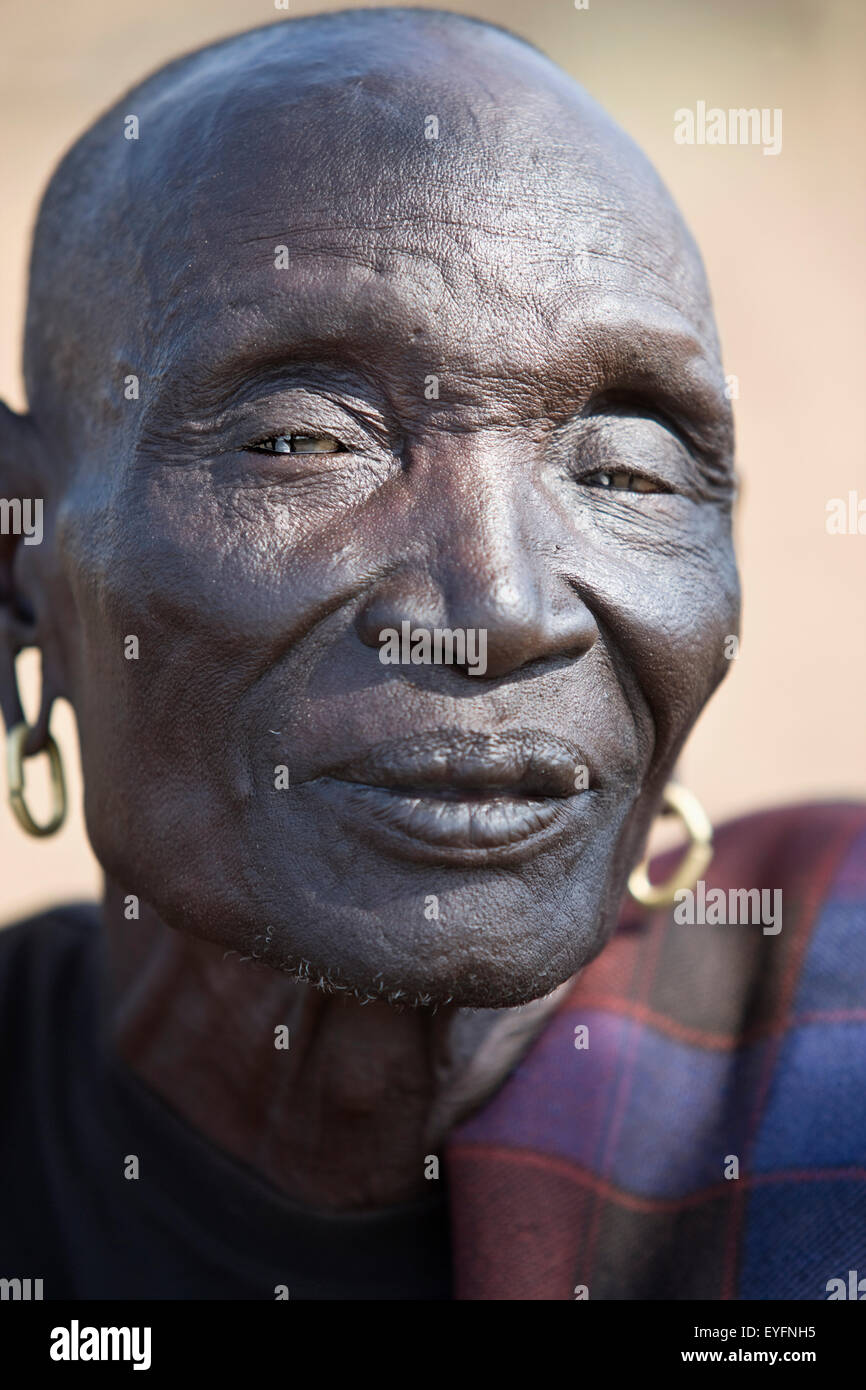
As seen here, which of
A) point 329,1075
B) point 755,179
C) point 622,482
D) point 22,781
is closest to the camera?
point 622,482

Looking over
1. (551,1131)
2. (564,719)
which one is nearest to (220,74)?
(564,719)

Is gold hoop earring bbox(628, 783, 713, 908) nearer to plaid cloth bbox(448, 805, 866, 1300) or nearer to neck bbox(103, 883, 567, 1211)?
plaid cloth bbox(448, 805, 866, 1300)

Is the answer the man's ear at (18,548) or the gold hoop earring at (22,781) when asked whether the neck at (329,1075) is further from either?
the man's ear at (18,548)

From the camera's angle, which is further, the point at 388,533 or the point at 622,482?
the point at 622,482

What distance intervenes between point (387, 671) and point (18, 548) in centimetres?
79

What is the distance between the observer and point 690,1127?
1.98 meters

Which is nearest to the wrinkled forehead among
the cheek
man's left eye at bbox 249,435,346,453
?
man's left eye at bbox 249,435,346,453

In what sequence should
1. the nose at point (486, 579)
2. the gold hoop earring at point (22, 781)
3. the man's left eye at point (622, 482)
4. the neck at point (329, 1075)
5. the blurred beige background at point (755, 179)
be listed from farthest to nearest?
the blurred beige background at point (755, 179) < the gold hoop earring at point (22, 781) < the neck at point (329, 1075) < the man's left eye at point (622, 482) < the nose at point (486, 579)

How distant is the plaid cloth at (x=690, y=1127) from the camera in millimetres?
1812

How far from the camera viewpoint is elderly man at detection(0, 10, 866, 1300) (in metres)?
1.56

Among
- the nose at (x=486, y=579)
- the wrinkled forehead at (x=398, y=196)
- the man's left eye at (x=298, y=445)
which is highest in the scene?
the wrinkled forehead at (x=398, y=196)

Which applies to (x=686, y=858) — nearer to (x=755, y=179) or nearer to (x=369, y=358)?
(x=369, y=358)

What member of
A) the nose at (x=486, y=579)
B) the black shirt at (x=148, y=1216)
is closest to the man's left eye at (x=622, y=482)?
the nose at (x=486, y=579)

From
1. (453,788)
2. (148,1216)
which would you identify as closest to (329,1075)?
(148,1216)
